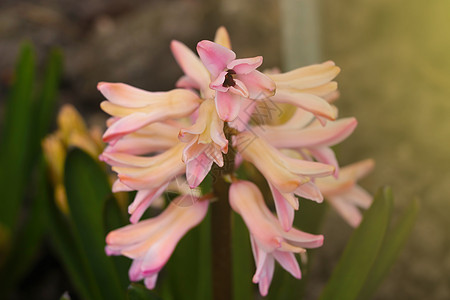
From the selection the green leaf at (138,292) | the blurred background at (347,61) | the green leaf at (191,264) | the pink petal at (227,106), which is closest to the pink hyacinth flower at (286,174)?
the pink petal at (227,106)

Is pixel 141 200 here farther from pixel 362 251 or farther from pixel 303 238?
pixel 362 251

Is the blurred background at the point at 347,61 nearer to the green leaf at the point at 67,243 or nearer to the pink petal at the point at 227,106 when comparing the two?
the green leaf at the point at 67,243

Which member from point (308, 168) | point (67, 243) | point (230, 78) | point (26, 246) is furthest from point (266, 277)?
point (26, 246)

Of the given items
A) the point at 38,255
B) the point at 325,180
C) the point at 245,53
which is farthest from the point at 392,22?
the point at 38,255

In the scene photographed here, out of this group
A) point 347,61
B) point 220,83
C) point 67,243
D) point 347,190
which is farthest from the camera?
point 347,61

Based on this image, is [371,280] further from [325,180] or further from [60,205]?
[60,205]

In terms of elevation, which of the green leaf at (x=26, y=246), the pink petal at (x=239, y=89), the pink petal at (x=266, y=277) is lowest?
the green leaf at (x=26, y=246)

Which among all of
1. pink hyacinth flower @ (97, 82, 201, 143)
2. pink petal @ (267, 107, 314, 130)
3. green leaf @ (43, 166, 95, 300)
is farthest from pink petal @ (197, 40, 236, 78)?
green leaf @ (43, 166, 95, 300)

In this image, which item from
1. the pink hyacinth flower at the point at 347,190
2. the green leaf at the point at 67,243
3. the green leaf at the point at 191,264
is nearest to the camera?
the pink hyacinth flower at the point at 347,190
